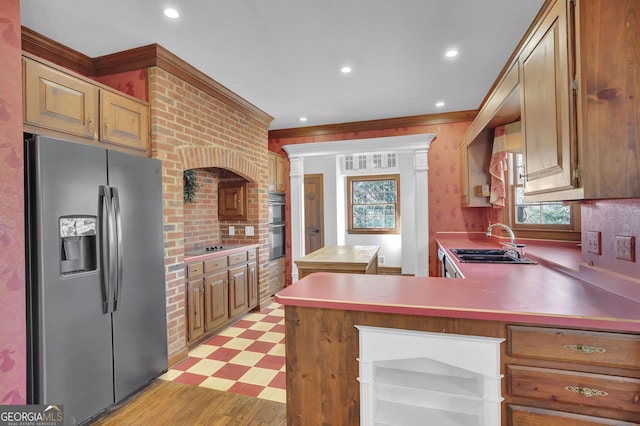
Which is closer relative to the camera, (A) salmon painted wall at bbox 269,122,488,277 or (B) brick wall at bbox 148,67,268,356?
(B) brick wall at bbox 148,67,268,356

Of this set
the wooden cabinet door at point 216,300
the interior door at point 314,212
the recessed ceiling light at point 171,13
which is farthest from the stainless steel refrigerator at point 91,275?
the interior door at point 314,212

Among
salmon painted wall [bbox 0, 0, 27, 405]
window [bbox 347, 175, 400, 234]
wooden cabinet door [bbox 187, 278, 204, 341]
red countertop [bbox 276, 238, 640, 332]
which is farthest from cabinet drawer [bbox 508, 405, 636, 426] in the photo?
window [bbox 347, 175, 400, 234]

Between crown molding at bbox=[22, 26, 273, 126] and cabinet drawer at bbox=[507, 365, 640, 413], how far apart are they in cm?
308

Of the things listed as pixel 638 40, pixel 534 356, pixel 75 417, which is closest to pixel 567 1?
pixel 638 40

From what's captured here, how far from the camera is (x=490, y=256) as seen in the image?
8.81 feet

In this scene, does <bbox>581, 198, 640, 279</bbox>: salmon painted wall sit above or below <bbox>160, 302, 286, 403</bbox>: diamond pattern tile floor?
above

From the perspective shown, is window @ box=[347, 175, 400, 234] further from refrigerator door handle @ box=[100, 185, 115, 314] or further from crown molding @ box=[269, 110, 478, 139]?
refrigerator door handle @ box=[100, 185, 115, 314]

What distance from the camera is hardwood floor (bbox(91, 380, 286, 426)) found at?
1.86 metres

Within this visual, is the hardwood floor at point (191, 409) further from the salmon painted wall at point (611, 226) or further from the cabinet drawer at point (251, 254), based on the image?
the salmon painted wall at point (611, 226)

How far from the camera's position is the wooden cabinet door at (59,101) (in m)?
1.68

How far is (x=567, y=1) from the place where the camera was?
1295mm

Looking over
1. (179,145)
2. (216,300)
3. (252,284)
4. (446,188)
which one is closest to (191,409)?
(216,300)

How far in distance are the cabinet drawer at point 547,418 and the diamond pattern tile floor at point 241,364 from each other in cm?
144

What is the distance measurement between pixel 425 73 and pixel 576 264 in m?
2.07
